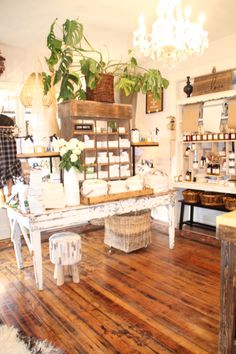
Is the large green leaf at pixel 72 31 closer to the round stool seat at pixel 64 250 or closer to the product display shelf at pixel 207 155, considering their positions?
the round stool seat at pixel 64 250

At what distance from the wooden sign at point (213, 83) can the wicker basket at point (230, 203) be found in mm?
1542

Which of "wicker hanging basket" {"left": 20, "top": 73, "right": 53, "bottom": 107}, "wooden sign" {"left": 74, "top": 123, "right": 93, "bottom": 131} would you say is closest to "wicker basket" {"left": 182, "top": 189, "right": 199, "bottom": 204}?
"wooden sign" {"left": 74, "top": 123, "right": 93, "bottom": 131}

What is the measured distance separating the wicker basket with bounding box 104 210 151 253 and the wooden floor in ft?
0.45

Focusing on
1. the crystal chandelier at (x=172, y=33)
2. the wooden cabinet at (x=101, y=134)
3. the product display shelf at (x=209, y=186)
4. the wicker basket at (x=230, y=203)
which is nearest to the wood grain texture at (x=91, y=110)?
the wooden cabinet at (x=101, y=134)

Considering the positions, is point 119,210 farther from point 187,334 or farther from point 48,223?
point 187,334

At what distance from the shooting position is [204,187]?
433 centimetres

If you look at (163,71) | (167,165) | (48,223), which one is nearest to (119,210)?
(48,223)

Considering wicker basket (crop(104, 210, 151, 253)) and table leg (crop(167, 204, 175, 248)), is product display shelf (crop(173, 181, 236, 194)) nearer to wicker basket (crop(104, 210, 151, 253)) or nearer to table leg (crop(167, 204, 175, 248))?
table leg (crop(167, 204, 175, 248))

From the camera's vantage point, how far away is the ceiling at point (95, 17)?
3078 mm

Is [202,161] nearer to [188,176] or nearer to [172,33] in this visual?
[188,176]

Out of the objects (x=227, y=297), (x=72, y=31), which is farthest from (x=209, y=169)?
(x=227, y=297)

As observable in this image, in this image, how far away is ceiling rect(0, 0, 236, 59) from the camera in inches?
121

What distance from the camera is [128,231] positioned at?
3.67 metres

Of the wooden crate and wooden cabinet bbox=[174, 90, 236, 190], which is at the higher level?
wooden cabinet bbox=[174, 90, 236, 190]
